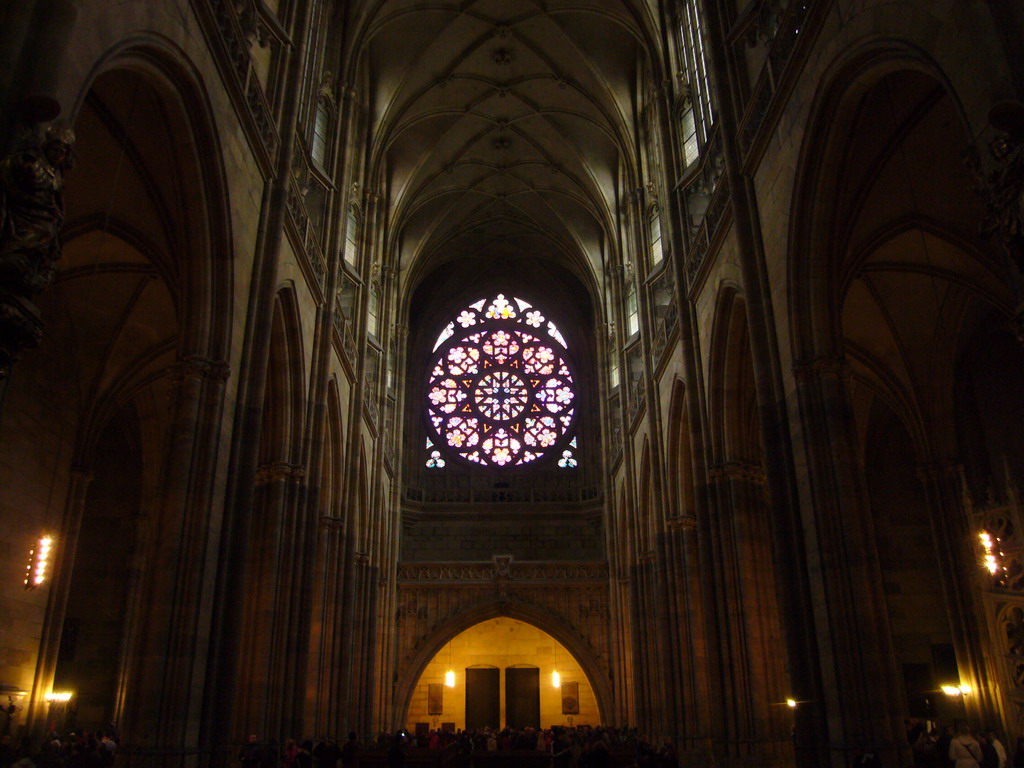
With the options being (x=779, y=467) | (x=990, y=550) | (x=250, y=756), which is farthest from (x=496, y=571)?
(x=779, y=467)

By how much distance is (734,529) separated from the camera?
15.0 metres

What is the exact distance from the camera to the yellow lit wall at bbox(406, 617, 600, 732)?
96.8 ft

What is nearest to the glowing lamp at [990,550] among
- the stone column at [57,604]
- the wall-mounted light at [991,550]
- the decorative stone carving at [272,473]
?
the wall-mounted light at [991,550]

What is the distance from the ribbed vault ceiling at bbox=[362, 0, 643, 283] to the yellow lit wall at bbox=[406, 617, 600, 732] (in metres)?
13.0

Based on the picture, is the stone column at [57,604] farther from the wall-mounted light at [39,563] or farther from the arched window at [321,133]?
the arched window at [321,133]

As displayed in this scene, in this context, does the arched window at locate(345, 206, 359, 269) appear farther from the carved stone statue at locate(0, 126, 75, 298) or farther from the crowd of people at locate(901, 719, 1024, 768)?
the carved stone statue at locate(0, 126, 75, 298)

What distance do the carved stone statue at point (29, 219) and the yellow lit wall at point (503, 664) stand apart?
26.5 metres

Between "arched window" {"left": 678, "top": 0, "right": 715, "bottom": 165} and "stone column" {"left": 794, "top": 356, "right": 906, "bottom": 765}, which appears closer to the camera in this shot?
"stone column" {"left": 794, "top": 356, "right": 906, "bottom": 765}

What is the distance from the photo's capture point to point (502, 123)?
87.7 feet

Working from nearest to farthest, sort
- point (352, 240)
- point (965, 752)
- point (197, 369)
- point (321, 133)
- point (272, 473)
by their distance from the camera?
point (965, 752)
point (197, 369)
point (272, 473)
point (321, 133)
point (352, 240)

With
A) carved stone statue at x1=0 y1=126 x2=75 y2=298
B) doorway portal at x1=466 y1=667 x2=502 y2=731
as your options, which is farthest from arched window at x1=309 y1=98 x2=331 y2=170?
doorway portal at x1=466 y1=667 x2=502 y2=731

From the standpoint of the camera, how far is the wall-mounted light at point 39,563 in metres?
15.2

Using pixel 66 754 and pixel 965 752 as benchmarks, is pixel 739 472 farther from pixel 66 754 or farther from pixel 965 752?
pixel 66 754

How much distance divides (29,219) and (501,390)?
27.5 meters
